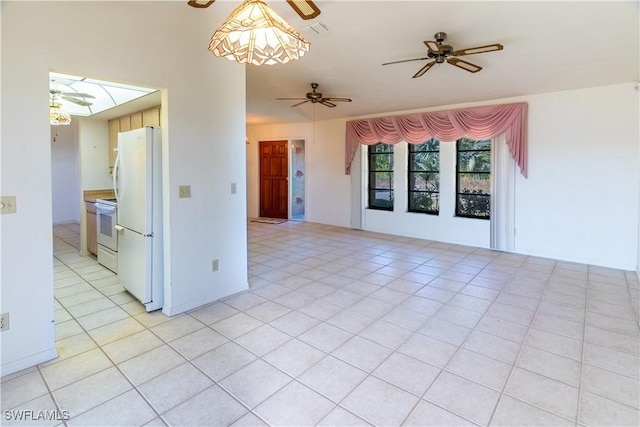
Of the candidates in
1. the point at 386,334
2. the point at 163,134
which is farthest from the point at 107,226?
the point at 386,334

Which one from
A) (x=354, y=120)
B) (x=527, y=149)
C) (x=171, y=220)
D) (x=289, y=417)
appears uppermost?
(x=354, y=120)

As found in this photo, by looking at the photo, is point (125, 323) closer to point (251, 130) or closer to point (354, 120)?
point (354, 120)

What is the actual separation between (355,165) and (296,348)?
5041 mm

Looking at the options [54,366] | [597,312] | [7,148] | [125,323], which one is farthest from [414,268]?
[7,148]

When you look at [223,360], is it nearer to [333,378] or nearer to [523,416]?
[333,378]

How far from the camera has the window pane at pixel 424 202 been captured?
630 centimetres

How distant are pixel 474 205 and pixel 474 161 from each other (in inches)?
29.1

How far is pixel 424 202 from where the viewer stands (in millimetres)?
6434

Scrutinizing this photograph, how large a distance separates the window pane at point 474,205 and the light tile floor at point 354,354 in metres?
1.72

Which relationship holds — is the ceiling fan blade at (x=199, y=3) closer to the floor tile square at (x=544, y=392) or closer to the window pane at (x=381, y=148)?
the floor tile square at (x=544, y=392)

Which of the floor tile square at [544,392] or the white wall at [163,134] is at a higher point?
the white wall at [163,134]

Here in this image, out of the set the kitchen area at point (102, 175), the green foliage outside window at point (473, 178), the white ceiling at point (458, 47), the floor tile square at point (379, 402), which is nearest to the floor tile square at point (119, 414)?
the floor tile square at point (379, 402)

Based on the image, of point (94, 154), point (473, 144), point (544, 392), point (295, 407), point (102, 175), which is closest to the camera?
point (295, 407)

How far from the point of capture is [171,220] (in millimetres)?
3008
